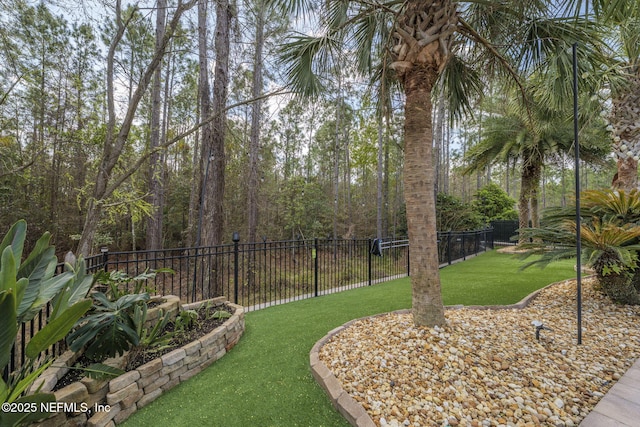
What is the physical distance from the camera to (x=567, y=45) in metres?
3.10

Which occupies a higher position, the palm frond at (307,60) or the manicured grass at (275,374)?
the palm frond at (307,60)

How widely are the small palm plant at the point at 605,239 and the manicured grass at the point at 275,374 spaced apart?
105 centimetres

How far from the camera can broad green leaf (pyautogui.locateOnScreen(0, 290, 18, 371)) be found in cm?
107

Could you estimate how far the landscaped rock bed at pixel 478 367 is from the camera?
67.9 inches

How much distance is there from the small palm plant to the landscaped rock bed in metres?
0.45

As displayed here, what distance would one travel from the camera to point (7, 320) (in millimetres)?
1112

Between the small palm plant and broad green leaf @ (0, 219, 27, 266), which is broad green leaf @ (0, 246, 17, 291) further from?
the small palm plant

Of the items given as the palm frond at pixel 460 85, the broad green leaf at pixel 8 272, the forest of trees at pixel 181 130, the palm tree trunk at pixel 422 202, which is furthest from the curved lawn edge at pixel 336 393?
the palm frond at pixel 460 85

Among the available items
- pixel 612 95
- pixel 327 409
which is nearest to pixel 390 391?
pixel 327 409

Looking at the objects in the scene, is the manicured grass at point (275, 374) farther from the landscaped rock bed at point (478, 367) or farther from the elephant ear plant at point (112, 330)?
the elephant ear plant at point (112, 330)

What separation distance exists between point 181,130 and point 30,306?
11.4 meters

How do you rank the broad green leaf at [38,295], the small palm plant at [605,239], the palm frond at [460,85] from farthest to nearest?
the palm frond at [460,85] → the small palm plant at [605,239] → the broad green leaf at [38,295]

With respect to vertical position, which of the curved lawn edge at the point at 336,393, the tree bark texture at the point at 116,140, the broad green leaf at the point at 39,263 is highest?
the tree bark texture at the point at 116,140

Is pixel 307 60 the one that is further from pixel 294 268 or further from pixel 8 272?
pixel 294 268
